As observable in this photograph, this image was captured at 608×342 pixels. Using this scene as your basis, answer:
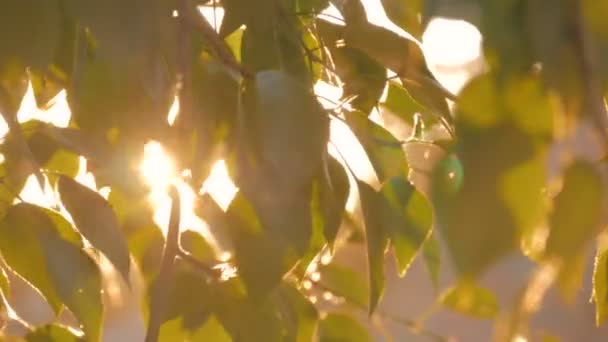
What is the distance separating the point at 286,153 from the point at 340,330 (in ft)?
0.73

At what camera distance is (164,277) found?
345 millimetres

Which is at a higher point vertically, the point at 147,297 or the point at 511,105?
the point at 511,105

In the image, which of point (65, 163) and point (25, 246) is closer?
point (25, 246)

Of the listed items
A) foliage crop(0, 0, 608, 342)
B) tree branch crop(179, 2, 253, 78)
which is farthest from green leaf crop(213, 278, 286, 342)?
tree branch crop(179, 2, 253, 78)

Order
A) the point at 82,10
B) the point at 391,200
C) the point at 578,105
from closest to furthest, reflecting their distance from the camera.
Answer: the point at 578,105 < the point at 82,10 < the point at 391,200

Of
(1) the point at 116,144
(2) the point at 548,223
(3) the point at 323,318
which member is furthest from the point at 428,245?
(2) the point at 548,223

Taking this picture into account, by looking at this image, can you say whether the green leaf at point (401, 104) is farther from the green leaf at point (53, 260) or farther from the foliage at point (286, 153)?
the green leaf at point (53, 260)

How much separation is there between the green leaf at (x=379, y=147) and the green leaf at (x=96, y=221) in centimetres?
12

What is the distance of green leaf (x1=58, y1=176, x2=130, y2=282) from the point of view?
0.35m

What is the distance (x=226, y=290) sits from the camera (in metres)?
0.41

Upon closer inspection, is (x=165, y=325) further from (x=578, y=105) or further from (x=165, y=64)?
(x=578, y=105)

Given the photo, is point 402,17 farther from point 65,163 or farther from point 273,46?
point 65,163

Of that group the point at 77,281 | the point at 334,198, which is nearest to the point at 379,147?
the point at 334,198

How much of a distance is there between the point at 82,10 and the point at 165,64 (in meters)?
0.07
